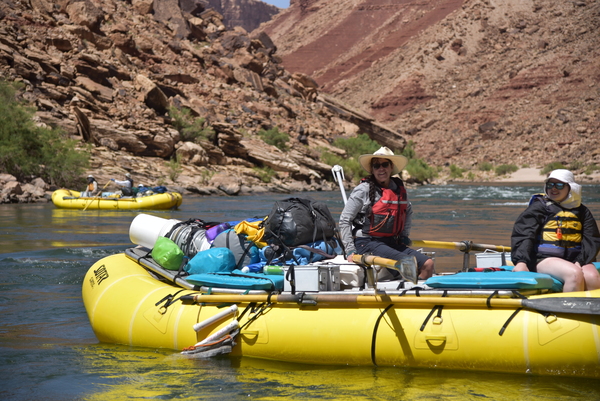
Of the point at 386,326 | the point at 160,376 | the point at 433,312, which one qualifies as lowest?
the point at 160,376

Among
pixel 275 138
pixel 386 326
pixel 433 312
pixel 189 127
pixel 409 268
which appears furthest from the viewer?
pixel 275 138

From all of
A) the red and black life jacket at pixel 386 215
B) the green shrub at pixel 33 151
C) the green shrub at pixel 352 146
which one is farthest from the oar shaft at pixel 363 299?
the green shrub at pixel 352 146

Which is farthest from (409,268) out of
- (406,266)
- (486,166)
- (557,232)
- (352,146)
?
(486,166)

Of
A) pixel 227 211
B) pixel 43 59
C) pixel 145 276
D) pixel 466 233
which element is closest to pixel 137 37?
pixel 43 59

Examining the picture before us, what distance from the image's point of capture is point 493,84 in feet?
321

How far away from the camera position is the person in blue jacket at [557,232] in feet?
15.8

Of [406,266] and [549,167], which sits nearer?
[406,266]

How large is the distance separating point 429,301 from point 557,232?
115 cm

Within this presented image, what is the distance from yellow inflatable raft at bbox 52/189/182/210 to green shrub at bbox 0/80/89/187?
657cm

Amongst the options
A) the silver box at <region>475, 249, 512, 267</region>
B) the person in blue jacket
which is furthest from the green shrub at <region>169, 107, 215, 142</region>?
the person in blue jacket

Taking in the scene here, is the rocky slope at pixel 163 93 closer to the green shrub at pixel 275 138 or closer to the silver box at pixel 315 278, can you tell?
the green shrub at pixel 275 138

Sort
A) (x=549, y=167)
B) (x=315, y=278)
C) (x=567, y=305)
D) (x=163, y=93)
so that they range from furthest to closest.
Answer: (x=549, y=167)
(x=163, y=93)
(x=315, y=278)
(x=567, y=305)

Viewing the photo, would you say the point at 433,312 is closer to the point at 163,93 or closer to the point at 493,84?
the point at 163,93

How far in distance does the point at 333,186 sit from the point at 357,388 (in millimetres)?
38671
